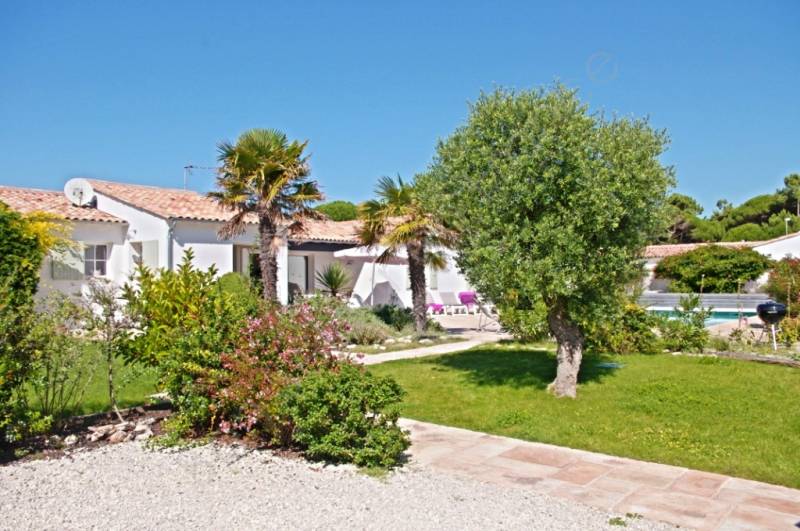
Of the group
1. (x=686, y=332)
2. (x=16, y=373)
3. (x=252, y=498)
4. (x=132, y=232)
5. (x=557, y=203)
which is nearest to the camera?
(x=252, y=498)

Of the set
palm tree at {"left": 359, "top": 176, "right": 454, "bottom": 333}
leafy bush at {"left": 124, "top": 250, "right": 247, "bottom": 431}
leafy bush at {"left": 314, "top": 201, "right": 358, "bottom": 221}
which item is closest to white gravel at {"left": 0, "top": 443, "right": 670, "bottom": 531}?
leafy bush at {"left": 124, "top": 250, "right": 247, "bottom": 431}

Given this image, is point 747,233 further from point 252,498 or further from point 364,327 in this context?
point 252,498

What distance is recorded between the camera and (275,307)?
8203 mm

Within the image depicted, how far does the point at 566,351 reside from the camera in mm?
9508

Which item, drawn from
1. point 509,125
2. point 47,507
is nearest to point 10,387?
point 47,507

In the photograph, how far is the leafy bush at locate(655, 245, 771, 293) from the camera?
35.0 metres

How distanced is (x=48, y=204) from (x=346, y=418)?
1790cm

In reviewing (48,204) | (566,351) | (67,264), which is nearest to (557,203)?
(566,351)

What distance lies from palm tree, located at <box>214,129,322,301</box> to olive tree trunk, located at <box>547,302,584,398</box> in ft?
27.6

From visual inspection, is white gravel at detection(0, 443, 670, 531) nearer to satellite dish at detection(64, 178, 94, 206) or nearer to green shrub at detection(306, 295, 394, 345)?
green shrub at detection(306, 295, 394, 345)

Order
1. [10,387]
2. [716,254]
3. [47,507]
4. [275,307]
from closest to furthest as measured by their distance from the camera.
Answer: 1. [47,507]
2. [10,387]
3. [275,307]
4. [716,254]

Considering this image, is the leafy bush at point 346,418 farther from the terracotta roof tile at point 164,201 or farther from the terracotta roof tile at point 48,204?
the terracotta roof tile at point 48,204

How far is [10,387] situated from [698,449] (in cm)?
709

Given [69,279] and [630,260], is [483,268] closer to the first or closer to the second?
[630,260]
